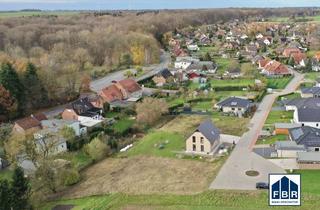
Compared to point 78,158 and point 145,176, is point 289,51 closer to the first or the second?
point 78,158

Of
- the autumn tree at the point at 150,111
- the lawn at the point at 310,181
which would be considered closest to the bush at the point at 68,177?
the autumn tree at the point at 150,111

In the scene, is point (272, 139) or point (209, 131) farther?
point (272, 139)

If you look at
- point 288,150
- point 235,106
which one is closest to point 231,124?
point 235,106

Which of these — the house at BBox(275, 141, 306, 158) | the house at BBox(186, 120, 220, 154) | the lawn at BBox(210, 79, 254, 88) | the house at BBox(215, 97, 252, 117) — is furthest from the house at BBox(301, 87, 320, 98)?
the house at BBox(186, 120, 220, 154)

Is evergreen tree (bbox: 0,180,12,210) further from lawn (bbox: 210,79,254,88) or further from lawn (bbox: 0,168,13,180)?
lawn (bbox: 210,79,254,88)

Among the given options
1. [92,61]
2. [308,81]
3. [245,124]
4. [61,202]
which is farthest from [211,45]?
[61,202]

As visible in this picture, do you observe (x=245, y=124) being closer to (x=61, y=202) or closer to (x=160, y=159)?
(x=160, y=159)
